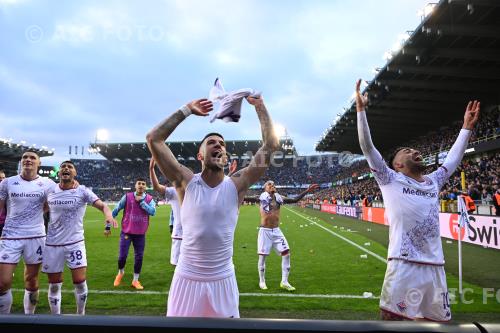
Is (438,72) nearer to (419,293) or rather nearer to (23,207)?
(419,293)

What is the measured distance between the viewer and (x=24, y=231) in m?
5.26

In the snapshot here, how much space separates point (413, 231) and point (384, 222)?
20.6m

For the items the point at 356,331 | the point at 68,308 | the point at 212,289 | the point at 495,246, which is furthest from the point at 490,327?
the point at 495,246

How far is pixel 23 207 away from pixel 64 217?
2.00 feet

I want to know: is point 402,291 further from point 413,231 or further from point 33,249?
point 33,249

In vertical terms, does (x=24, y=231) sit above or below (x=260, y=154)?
below

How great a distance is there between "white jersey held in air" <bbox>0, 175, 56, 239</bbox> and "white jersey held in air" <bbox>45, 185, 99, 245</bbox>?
7.2 inches

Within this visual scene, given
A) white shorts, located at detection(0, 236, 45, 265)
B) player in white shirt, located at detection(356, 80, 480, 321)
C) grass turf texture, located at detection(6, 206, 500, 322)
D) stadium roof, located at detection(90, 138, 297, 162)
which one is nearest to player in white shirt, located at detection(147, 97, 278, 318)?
player in white shirt, located at detection(356, 80, 480, 321)

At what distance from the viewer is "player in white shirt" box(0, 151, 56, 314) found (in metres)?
5.12

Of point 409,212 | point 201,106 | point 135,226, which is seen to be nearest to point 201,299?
point 201,106

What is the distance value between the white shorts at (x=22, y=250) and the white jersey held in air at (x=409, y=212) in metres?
4.75

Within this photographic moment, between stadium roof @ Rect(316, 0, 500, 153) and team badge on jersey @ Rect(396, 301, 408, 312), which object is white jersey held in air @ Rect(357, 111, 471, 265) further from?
stadium roof @ Rect(316, 0, 500, 153)

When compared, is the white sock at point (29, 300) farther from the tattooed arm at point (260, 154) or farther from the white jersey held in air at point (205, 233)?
the tattooed arm at point (260, 154)

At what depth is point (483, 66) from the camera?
2197 centimetres
